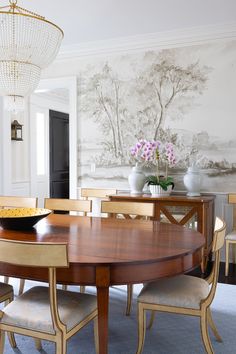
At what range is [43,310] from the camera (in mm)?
1834

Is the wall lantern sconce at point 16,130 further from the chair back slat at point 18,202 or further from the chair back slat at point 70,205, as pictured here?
the chair back slat at point 70,205

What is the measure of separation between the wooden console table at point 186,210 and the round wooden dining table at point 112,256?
1443mm

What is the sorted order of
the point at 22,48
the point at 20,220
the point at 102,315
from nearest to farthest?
the point at 102,315 → the point at 20,220 → the point at 22,48

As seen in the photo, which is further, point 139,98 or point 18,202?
point 139,98

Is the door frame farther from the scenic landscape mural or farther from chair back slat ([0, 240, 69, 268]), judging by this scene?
chair back slat ([0, 240, 69, 268])

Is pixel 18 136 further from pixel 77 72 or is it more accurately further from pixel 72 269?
pixel 72 269

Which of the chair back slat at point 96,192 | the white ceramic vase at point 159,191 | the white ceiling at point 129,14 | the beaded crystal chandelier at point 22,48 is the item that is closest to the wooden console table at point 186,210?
the white ceramic vase at point 159,191

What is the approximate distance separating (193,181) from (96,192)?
50.3 inches

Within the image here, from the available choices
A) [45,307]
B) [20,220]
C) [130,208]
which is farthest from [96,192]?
[45,307]

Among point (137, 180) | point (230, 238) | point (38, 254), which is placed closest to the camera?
point (38, 254)

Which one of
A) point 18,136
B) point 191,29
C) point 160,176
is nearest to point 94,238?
point 160,176

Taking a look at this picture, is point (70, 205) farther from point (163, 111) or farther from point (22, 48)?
point (163, 111)

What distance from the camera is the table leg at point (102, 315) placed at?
1.80 metres

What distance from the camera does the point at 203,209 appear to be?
3863mm
